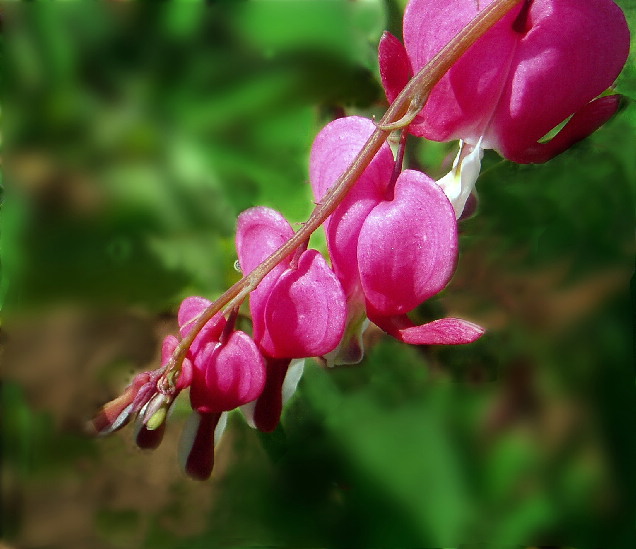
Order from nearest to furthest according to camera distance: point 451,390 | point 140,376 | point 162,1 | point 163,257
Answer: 1. point 140,376
2. point 451,390
3. point 163,257
4. point 162,1

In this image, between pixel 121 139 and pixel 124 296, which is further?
pixel 121 139

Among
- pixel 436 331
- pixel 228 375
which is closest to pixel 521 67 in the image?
pixel 436 331

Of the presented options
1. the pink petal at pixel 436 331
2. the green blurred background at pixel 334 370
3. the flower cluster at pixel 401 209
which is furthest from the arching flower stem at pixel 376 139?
the green blurred background at pixel 334 370

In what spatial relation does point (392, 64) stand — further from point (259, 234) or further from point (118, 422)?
point (118, 422)

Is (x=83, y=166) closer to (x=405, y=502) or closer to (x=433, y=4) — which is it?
(x=405, y=502)

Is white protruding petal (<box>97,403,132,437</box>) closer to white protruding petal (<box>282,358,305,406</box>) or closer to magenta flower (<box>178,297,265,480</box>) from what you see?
magenta flower (<box>178,297,265,480</box>)

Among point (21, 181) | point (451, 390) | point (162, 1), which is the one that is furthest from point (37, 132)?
point (451, 390)

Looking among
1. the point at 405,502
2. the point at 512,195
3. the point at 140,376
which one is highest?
the point at 140,376
